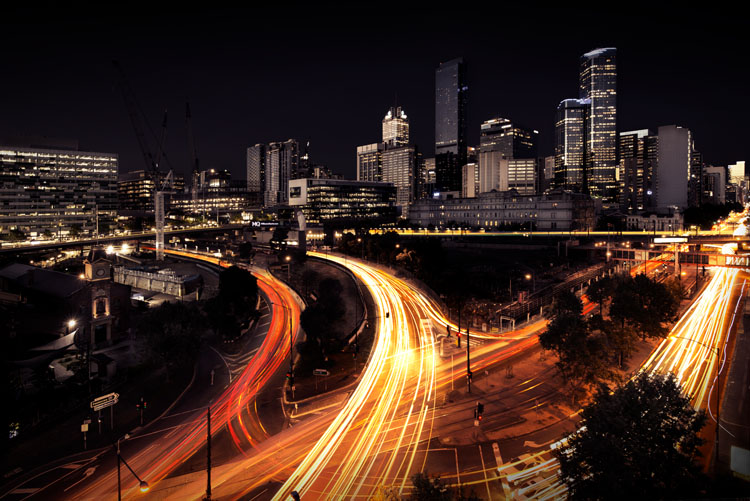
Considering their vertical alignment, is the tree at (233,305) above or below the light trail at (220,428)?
above

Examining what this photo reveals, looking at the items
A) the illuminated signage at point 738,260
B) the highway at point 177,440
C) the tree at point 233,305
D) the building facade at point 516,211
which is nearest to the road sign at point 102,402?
the highway at point 177,440

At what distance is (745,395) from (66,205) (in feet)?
568

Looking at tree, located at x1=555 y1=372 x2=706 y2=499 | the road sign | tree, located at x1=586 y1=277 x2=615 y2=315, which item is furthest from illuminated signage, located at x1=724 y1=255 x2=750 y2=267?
the road sign

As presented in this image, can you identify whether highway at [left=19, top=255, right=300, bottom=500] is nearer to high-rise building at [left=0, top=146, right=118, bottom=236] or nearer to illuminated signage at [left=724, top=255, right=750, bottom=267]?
illuminated signage at [left=724, top=255, right=750, bottom=267]

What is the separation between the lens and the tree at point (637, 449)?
13898 mm

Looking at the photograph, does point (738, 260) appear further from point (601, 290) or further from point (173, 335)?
point (173, 335)

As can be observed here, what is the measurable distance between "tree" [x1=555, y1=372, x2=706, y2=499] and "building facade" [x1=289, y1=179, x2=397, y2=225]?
486ft

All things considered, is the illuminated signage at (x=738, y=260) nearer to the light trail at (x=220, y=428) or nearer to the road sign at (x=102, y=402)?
the light trail at (x=220, y=428)

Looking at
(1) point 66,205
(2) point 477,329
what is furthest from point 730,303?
(1) point 66,205

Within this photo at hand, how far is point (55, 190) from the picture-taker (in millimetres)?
139750

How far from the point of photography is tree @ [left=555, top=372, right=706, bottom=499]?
45.6 ft

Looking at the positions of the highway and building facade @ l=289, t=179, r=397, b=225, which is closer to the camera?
the highway

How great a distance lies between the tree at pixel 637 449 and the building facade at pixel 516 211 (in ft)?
403

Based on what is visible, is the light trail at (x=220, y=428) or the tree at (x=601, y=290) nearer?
the light trail at (x=220, y=428)
